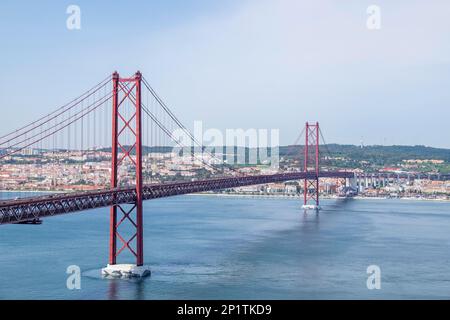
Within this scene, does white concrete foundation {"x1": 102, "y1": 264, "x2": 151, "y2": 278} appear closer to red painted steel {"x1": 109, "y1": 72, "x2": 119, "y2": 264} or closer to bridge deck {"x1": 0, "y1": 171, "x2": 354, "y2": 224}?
red painted steel {"x1": 109, "y1": 72, "x2": 119, "y2": 264}

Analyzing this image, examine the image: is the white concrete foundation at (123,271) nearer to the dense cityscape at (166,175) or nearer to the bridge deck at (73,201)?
the bridge deck at (73,201)

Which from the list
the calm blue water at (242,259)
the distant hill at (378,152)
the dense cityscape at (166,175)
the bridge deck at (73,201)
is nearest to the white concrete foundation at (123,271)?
the calm blue water at (242,259)

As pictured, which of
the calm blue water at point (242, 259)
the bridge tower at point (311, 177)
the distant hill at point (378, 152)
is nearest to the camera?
the calm blue water at point (242, 259)

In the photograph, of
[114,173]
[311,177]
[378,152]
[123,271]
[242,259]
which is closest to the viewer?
[123,271]

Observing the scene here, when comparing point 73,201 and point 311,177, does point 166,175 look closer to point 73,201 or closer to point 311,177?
point 311,177

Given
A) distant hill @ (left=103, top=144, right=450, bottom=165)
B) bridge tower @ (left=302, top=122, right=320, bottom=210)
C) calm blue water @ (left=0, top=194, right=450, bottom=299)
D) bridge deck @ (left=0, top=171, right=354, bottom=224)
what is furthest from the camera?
distant hill @ (left=103, top=144, right=450, bottom=165)

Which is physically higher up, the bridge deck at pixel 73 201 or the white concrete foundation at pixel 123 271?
the bridge deck at pixel 73 201

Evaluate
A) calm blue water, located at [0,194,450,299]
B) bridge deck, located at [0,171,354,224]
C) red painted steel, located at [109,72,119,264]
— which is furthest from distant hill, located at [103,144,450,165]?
red painted steel, located at [109,72,119,264]

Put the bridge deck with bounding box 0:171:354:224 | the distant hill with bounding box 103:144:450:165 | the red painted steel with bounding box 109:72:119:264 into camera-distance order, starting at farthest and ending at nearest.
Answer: the distant hill with bounding box 103:144:450:165 → the red painted steel with bounding box 109:72:119:264 → the bridge deck with bounding box 0:171:354:224

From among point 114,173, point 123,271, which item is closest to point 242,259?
point 123,271
